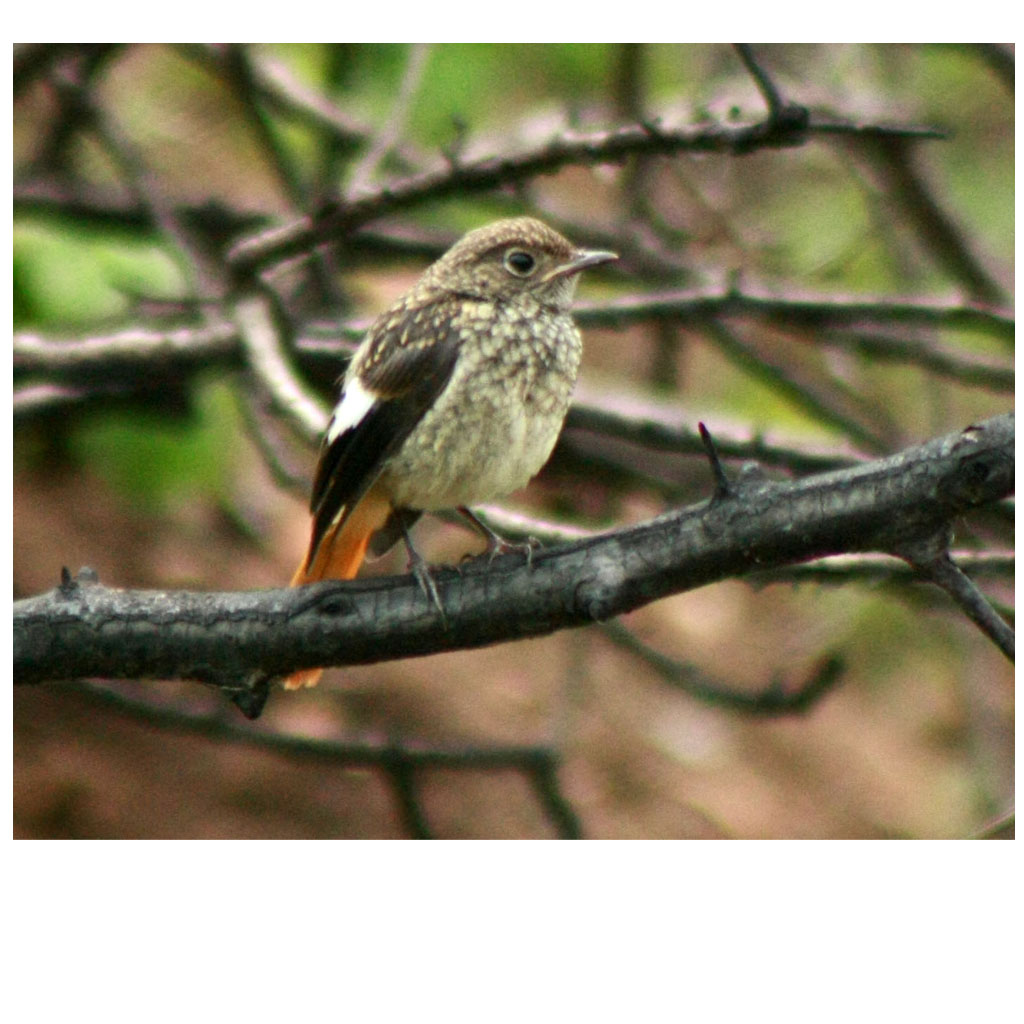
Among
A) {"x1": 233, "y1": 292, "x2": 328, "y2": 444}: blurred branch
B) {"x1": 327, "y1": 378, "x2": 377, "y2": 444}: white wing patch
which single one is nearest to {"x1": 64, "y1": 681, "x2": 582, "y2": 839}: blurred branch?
{"x1": 233, "y1": 292, "x2": 328, "y2": 444}: blurred branch

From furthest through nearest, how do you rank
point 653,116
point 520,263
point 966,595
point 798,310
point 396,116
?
point 653,116 → point 396,116 → point 798,310 → point 520,263 → point 966,595

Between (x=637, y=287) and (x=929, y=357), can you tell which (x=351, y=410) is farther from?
(x=637, y=287)

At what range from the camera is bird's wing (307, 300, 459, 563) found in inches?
108

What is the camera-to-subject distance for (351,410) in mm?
2828

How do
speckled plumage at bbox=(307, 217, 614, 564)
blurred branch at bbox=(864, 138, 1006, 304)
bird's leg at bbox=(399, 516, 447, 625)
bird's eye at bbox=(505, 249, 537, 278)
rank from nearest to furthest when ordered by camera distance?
bird's leg at bbox=(399, 516, 447, 625), speckled plumage at bbox=(307, 217, 614, 564), bird's eye at bbox=(505, 249, 537, 278), blurred branch at bbox=(864, 138, 1006, 304)

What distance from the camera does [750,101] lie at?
4.50 metres

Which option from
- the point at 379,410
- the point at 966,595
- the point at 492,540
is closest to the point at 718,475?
the point at 966,595

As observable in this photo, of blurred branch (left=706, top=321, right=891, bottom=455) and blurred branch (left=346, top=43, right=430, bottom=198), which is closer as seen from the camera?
blurred branch (left=346, top=43, right=430, bottom=198)

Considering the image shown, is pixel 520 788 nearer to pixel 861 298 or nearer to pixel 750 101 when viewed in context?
pixel 861 298

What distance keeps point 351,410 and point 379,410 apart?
0.09 meters

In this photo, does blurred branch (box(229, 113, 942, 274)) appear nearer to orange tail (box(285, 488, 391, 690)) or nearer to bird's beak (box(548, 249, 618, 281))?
bird's beak (box(548, 249, 618, 281))
